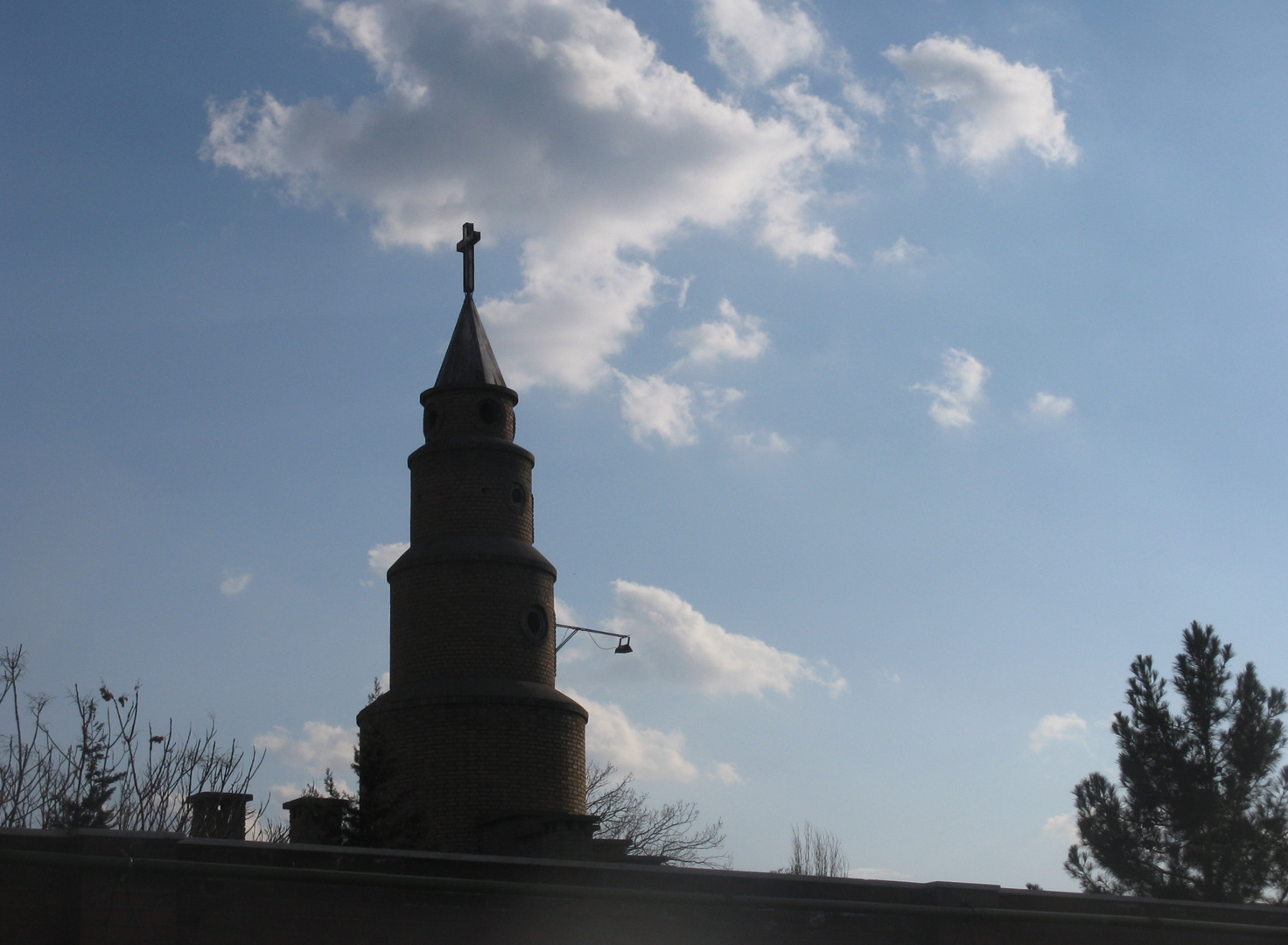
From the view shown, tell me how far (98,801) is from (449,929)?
17026 mm

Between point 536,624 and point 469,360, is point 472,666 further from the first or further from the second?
point 469,360

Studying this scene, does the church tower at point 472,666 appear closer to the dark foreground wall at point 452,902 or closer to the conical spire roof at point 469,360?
the conical spire roof at point 469,360

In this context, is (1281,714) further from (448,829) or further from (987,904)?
(987,904)

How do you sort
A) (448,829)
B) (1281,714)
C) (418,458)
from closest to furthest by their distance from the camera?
(448,829) → (418,458) → (1281,714)

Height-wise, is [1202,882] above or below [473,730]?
below

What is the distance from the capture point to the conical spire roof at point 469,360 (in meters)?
23.4

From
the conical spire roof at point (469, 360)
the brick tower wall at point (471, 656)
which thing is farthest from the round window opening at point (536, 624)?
the conical spire roof at point (469, 360)

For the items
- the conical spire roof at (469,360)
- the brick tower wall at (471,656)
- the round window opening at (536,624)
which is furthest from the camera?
the conical spire roof at (469,360)

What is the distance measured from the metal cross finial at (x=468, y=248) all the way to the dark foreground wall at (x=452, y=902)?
58.7 ft

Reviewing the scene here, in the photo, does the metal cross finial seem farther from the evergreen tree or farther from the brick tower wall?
the evergreen tree

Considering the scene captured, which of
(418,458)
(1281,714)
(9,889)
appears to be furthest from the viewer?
(1281,714)

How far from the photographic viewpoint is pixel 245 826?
2420cm

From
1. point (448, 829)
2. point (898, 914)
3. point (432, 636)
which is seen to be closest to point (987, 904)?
point (898, 914)

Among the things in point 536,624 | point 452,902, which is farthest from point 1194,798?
point 452,902
